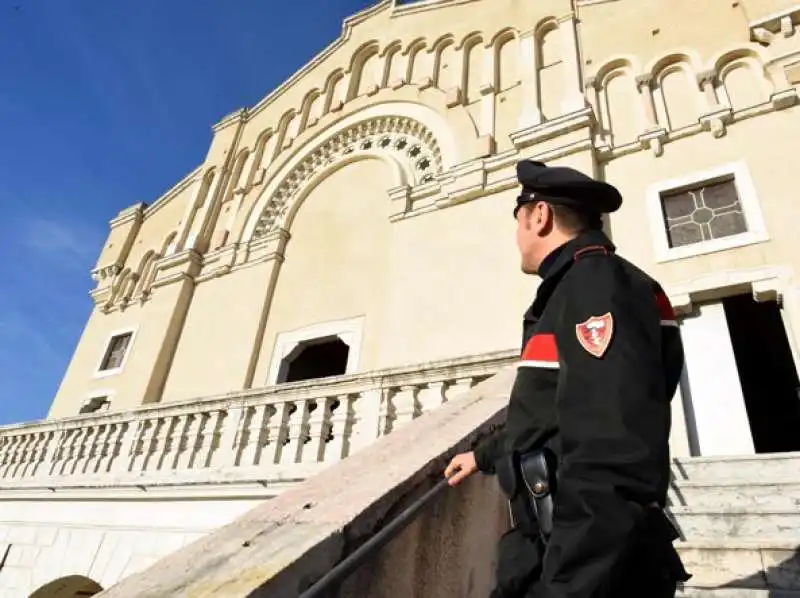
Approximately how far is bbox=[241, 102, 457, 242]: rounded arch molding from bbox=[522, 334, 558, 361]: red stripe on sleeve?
892cm

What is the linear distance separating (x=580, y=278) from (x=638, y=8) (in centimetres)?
1104

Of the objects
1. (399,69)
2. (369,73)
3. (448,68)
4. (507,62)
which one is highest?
(369,73)

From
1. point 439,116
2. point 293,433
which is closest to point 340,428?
point 293,433

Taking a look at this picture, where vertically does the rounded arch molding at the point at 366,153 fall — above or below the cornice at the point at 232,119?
below

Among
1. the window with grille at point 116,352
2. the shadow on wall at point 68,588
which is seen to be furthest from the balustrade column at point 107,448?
the window with grille at point 116,352

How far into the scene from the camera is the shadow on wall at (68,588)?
6371 millimetres

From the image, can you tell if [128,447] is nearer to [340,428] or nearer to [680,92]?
[340,428]

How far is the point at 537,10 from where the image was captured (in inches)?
434

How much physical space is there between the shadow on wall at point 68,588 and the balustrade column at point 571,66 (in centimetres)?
1024

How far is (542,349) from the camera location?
1431mm

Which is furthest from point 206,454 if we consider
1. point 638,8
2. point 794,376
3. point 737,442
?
point 794,376

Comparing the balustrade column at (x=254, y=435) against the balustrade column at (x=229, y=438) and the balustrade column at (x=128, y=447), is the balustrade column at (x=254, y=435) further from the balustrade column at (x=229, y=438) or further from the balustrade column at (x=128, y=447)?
the balustrade column at (x=128, y=447)

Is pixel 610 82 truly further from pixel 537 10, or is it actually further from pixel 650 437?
pixel 650 437

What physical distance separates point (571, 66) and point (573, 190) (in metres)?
9.36
